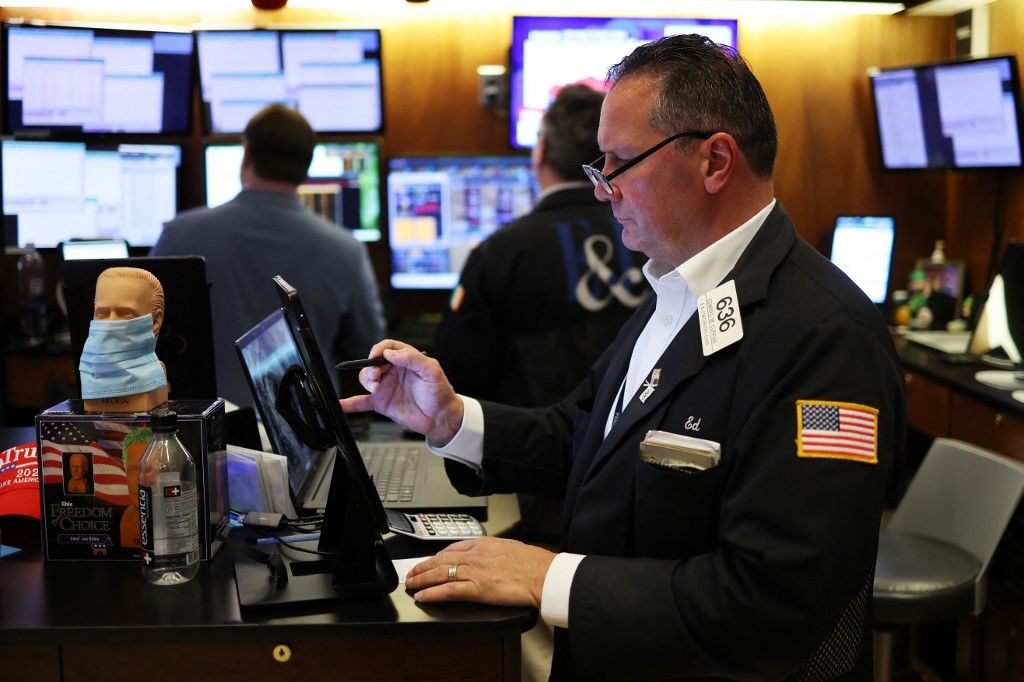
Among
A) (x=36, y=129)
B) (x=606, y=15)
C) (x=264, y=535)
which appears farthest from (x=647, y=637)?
(x=36, y=129)

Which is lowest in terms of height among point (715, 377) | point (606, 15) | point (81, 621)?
point (81, 621)

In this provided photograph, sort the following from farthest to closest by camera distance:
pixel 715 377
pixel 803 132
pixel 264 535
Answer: pixel 803 132 < pixel 264 535 < pixel 715 377

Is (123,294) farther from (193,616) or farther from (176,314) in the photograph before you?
(193,616)

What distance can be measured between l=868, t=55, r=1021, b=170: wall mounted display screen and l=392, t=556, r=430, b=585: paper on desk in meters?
3.17

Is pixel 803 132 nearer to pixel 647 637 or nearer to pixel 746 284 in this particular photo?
pixel 746 284

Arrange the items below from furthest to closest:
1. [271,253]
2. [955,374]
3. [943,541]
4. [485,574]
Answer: [955,374]
[271,253]
[943,541]
[485,574]

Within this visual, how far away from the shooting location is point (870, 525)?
124 centimetres

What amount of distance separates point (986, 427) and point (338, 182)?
260cm

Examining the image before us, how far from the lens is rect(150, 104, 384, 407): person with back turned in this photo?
2.91 meters

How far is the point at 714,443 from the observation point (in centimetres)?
129

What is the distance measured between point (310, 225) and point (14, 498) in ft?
5.03

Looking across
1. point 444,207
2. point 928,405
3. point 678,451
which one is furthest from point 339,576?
point 444,207

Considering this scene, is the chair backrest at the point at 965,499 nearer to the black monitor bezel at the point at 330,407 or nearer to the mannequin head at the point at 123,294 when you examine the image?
the black monitor bezel at the point at 330,407

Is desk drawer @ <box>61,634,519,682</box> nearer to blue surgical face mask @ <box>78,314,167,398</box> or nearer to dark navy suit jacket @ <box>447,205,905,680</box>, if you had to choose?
dark navy suit jacket @ <box>447,205,905,680</box>
